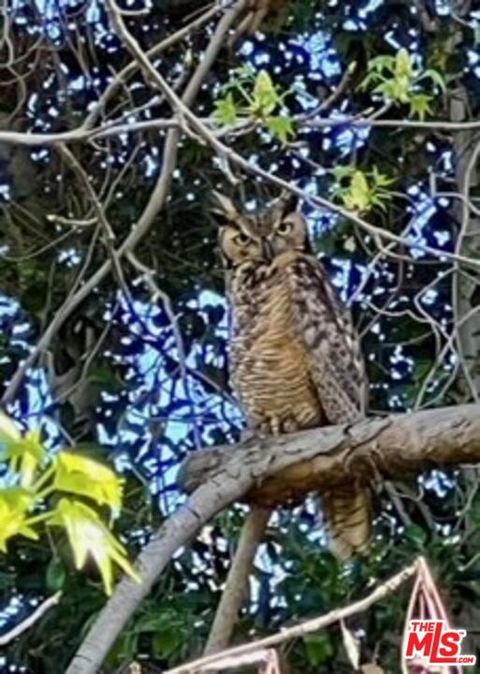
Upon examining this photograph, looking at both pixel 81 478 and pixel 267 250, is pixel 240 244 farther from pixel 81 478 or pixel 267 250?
pixel 81 478

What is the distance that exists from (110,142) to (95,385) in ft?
1.43

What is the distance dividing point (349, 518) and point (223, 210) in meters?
0.70

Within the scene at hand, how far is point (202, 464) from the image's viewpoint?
2695mm

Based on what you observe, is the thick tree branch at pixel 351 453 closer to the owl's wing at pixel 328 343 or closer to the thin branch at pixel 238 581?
the thin branch at pixel 238 581

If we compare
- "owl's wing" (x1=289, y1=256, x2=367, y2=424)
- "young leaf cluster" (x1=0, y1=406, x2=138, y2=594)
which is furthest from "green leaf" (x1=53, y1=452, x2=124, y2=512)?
"owl's wing" (x1=289, y1=256, x2=367, y2=424)

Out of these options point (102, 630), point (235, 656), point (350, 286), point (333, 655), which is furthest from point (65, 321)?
point (235, 656)

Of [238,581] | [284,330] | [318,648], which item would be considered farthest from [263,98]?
[284,330]

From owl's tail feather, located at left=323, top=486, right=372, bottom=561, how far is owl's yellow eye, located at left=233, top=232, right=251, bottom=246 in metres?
0.60

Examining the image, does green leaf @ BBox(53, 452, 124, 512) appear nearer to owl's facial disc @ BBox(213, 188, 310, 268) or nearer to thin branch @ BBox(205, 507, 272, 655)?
thin branch @ BBox(205, 507, 272, 655)

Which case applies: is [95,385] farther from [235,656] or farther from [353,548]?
[235,656]

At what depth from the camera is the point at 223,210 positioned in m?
3.53

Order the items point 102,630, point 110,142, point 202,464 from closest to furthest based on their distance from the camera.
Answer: point 102,630 → point 202,464 → point 110,142

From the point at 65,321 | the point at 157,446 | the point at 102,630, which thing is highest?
the point at 65,321

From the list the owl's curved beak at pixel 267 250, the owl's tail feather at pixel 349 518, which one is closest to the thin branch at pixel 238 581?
the owl's tail feather at pixel 349 518
